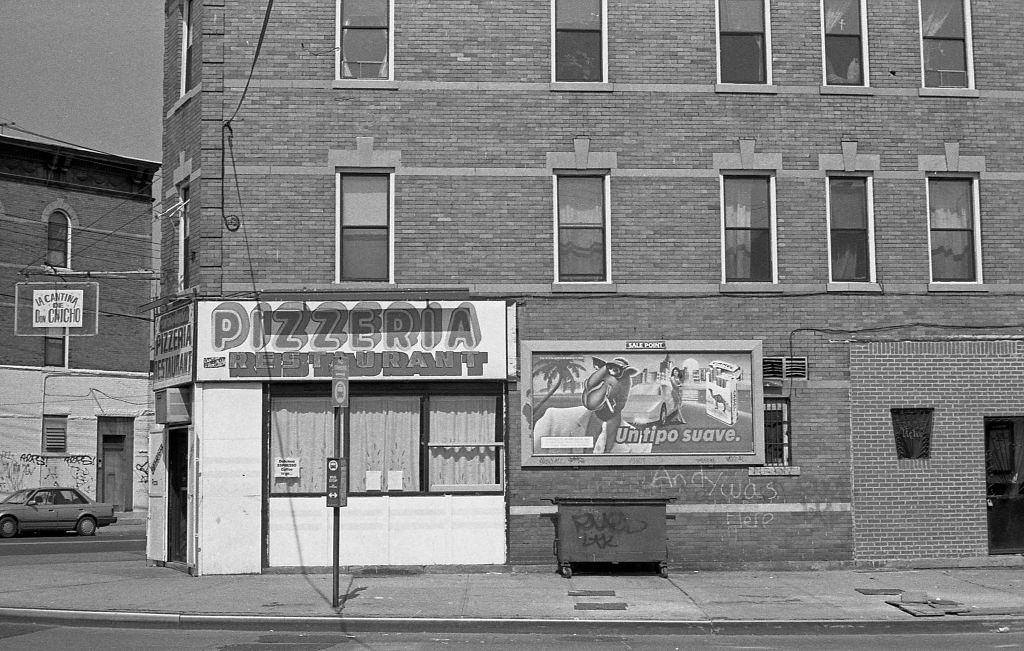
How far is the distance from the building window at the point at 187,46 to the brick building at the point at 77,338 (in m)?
19.0

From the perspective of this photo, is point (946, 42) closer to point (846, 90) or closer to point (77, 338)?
point (846, 90)

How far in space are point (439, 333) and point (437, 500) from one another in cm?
254

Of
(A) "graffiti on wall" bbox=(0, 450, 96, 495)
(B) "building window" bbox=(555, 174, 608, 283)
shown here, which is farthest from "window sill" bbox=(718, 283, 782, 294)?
(A) "graffiti on wall" bbox=(0, 450, 96, 495)

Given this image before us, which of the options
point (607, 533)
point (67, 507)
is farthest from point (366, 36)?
point (67, 507)

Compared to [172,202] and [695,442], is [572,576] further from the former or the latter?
[172,202]

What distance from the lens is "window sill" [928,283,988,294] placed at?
59.5ft

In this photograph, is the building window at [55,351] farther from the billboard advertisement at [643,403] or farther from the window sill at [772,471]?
the window sill at [772,471]

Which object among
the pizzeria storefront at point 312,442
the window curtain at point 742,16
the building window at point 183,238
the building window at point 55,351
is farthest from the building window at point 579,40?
the building window at point 55,351

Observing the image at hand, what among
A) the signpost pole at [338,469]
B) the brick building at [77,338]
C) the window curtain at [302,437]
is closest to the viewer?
the signpost pole at [338,469]

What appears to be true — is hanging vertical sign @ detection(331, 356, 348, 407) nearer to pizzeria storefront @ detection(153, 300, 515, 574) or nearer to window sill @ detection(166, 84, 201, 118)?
pizzeria storefront @ detection(153, 300, 515, 574)

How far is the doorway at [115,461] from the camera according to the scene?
40375 mm

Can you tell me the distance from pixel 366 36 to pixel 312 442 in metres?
6.43

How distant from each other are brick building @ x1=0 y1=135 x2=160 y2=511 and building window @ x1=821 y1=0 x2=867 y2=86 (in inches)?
1007

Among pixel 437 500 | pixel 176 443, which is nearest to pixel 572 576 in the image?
pixel 437 500
